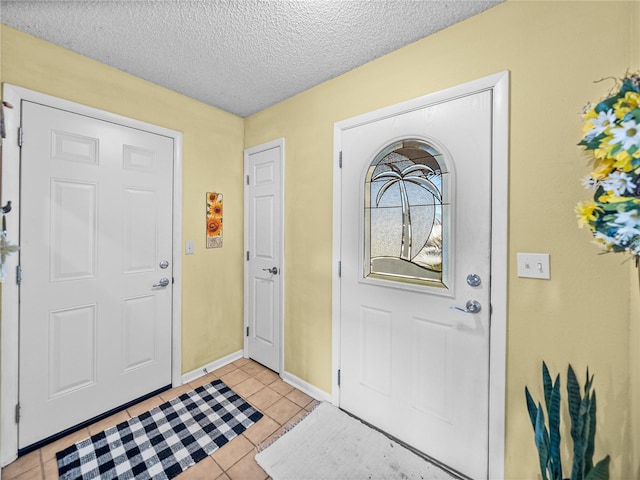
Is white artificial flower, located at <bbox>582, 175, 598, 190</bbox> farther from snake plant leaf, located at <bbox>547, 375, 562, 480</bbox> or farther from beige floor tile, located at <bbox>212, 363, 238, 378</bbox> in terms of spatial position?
beige floor tile, located at <bbox>212, 363, 238, 378</bbox>

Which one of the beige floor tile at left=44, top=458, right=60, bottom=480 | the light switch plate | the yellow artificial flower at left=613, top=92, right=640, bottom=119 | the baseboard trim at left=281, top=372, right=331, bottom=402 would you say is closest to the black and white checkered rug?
the beige floor tile at left=44, top=458, right=60, bottom=480

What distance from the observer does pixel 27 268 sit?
162 centimetres

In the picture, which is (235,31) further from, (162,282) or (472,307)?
(472,307)

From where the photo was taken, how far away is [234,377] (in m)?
2.46

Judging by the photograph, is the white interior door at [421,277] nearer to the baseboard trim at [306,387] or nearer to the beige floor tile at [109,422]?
the baseboard trim at [306,387]

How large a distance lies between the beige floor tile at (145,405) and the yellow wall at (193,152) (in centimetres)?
28

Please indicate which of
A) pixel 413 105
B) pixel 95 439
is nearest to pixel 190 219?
pixel 95 439

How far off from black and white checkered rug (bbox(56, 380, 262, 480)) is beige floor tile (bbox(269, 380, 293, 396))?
0.28 m

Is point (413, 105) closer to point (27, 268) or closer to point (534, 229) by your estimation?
point (534, 229)

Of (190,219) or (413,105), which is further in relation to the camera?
(190,219)

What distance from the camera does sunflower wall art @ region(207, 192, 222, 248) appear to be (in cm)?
253

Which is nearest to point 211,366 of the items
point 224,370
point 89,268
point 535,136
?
point 224,370

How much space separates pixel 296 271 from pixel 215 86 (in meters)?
1.66

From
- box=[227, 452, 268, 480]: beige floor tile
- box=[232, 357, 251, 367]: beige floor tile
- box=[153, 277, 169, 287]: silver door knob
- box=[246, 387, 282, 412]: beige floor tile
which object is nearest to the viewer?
box=[227, 452, 268, 480]: beige floor tile
